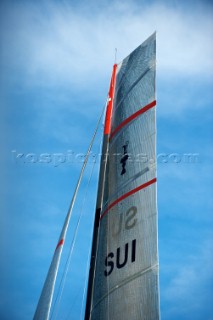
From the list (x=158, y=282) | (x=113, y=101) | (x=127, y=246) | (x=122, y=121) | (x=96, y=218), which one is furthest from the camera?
(x=113, y=101)

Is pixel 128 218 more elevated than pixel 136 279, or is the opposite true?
pixel 128 218

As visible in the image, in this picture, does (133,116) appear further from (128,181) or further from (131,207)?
(131,207)

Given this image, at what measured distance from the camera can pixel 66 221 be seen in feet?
39.5

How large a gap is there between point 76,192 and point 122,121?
8.31 feet

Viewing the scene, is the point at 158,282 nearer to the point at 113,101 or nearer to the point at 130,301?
the point at 130,301

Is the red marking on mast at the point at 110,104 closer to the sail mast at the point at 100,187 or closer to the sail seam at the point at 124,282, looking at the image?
the sail mast at the point at 100,187

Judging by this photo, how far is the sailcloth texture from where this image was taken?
420 inches

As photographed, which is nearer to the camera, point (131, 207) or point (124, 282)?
point (124, 282)

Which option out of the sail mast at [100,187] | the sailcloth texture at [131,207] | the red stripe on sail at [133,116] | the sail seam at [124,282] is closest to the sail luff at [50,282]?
the sail mast at [100,187]

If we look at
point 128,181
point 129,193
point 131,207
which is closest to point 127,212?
point 131,207

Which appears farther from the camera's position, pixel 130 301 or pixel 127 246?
pixel 127 246

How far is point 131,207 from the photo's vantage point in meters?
11.8

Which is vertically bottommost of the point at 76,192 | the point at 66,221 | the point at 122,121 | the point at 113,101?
the point at 66,221

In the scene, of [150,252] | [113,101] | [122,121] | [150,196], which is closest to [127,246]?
[150,252]
